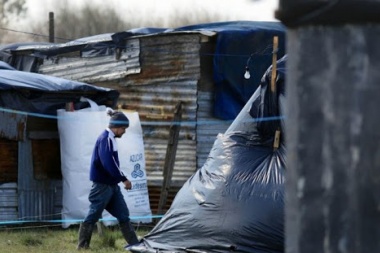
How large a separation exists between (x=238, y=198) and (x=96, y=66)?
23.8 ft

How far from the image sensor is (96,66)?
15.3 meters

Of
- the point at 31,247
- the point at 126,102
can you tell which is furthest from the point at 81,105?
the point at 31,247

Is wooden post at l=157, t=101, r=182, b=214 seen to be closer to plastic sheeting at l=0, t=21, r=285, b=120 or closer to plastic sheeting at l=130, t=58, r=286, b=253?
plastic sheeting at l=0, t=21, r=285, b=120

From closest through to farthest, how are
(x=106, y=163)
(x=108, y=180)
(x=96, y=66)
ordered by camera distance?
(x=106, y=163) < (x=108, y=180) < (x=96, y=66)

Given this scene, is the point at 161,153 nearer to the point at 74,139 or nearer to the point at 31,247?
the point at 74,139

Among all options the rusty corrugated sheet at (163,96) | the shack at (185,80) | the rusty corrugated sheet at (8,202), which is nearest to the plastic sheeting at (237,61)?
the shack at (185,80)

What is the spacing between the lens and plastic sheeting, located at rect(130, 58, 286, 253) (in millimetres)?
8148

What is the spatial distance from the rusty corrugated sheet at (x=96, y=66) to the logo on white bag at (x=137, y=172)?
2.22 m

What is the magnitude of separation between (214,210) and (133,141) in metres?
4.59

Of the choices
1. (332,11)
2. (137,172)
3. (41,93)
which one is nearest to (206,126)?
(137,172)

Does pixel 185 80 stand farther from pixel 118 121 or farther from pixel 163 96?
pixel 118 121

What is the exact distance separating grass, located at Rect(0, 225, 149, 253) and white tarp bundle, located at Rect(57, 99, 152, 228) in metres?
0.31

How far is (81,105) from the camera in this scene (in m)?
13.1

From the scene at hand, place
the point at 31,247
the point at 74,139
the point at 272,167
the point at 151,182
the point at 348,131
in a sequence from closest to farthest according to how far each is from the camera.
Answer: the point at 348,131 < the point at 272,167 < the point at 31,247 < the point at 74,139 < the point at 151,182
